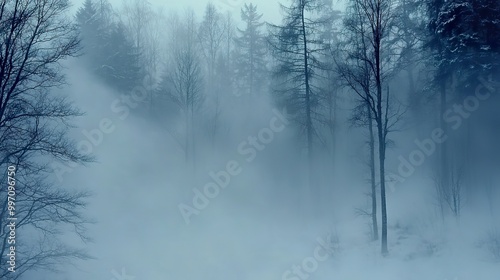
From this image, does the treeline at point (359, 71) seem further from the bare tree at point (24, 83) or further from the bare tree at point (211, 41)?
the bare tree at point (24, 83)

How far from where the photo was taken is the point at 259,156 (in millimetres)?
29547

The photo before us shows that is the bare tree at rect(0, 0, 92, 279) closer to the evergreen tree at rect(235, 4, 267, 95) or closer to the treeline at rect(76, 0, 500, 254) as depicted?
the treeline at rect(76, 0, 500, 254)

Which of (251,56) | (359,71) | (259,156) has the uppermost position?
(251,56)

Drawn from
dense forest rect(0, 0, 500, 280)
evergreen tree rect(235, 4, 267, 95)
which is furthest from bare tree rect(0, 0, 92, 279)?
evergreen tree rect(235, 4, 267, 95)

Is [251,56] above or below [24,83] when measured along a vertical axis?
above

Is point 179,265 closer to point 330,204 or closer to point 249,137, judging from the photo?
point 330,204

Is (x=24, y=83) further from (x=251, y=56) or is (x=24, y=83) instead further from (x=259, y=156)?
(x=251, y=56)

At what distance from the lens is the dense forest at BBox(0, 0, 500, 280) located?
1012 cm

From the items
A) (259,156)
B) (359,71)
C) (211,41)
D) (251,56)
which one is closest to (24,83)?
(359,71)

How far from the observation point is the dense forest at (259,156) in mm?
10117

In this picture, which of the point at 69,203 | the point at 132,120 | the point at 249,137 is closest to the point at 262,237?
the point at 69,203

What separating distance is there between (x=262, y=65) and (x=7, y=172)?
88.6 feet

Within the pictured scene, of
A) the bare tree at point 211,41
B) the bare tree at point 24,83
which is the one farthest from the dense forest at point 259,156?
the bare tree at point 211,41

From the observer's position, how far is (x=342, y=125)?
98.1 ft
